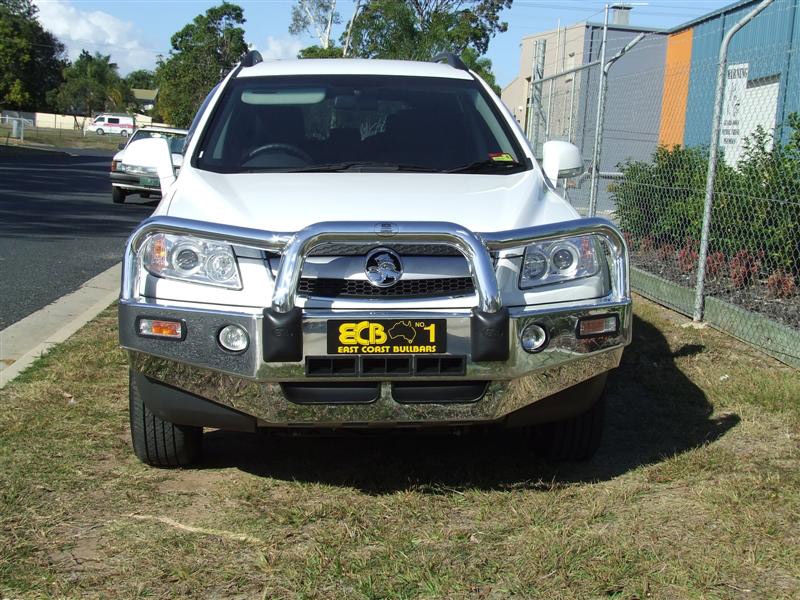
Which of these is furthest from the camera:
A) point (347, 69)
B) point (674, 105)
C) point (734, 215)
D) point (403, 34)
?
point (403, 34)

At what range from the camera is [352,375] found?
3.41 meters

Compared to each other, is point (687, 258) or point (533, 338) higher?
point (533, 338)

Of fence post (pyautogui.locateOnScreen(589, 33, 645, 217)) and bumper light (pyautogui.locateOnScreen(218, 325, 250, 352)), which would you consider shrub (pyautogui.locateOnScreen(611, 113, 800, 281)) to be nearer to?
fence post (pyautogui.locateOnScreen(589, 33, 645, 217))

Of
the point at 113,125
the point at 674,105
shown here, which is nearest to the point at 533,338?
the point at 674,105

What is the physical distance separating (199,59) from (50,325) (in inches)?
2079

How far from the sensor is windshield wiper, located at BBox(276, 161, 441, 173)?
173 inches

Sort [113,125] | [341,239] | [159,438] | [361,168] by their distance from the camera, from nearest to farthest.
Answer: [341,239]
[159,438]
[361,168]
[113,125]

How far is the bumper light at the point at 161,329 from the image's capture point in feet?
11.3

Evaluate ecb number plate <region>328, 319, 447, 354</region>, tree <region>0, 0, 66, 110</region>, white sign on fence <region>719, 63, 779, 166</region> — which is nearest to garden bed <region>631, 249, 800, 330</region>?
white sign on fence <region>719, 63, 779, 166</region>

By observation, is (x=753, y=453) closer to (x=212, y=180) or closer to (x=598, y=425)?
(x=598, y=425)

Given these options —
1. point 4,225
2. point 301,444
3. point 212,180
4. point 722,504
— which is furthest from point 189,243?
point 4,225

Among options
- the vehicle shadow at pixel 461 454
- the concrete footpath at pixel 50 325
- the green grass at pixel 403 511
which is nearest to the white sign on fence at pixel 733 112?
the green grass at pixel 403 511

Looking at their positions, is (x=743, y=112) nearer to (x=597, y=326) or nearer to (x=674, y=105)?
(x=674, y=105)

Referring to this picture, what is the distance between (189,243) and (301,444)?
1413mm
